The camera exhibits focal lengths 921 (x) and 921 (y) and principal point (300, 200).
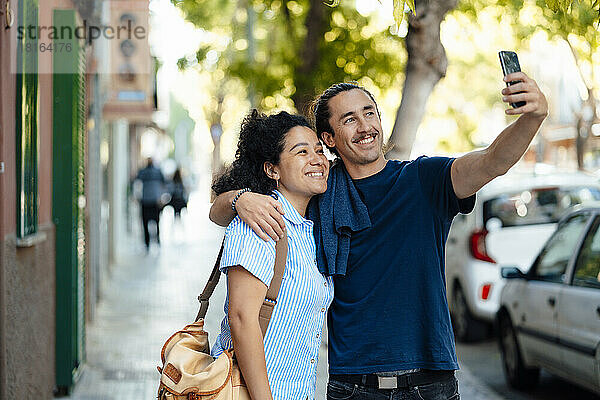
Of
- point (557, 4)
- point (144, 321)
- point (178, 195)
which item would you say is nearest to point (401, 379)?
point (557, 4)

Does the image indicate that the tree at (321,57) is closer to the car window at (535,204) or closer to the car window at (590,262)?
the car window at (535,204)

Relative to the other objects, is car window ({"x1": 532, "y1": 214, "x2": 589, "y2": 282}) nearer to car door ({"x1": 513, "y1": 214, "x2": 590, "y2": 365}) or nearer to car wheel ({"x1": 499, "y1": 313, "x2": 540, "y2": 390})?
car door ({"x1": 513, "y1": 214, "x2": 590, "y2": 365})

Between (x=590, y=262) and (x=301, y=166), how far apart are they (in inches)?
167

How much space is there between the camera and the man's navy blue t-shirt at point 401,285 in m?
3.40

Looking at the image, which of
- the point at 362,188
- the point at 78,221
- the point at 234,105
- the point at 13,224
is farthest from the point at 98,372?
the point at 234,105

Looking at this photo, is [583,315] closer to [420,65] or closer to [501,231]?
[501,231]

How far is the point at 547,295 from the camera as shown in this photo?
7430mm

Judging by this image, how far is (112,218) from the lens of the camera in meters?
17.4

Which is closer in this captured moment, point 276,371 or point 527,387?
point 276,371

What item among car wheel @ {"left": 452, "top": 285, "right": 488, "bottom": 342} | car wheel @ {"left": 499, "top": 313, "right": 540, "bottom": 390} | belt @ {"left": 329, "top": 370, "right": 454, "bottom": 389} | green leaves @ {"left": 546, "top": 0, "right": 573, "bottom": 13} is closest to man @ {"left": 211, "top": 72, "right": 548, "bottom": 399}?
belt @ {"left": 329, "top": 370, "right": 454, "bottom": 389}

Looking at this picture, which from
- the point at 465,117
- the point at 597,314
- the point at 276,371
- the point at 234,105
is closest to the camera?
the point at 276,371

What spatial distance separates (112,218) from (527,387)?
10867 mm

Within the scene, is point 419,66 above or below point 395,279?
above

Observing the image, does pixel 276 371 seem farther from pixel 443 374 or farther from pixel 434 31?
pixel 434 31
